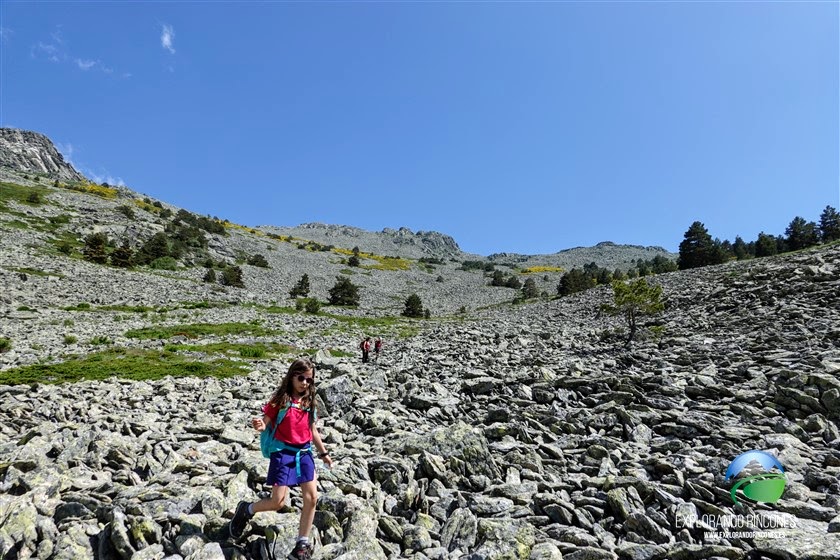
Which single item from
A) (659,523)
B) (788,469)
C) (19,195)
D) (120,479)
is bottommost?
(120,479)

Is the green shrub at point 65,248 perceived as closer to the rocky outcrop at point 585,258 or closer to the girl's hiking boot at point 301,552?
the girl's hiking boot at point 301,552

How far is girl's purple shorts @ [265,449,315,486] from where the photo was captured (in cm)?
522

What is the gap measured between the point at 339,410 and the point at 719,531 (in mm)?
8978

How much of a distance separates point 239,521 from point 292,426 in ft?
4.26

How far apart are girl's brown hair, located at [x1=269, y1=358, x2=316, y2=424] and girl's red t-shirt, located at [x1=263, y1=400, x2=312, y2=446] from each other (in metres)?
0.09

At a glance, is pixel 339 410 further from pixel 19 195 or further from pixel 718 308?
pixel 19 195

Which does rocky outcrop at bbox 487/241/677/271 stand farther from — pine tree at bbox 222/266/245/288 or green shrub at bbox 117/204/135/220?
green shrub at bbox 117/204/135/220

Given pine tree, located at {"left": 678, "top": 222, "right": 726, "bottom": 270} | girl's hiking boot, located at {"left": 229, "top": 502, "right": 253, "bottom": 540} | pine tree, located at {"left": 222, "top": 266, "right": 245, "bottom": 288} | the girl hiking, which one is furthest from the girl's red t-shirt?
pine tree, located at {"left": 678, "top": 222, "right": 726, "bottom": 270}

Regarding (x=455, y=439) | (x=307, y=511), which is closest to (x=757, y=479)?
(x=455, y=439)

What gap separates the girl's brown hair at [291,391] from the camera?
553 centimetres

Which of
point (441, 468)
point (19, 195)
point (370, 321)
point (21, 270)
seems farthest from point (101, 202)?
point (441, 468)

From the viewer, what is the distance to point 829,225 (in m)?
65.9

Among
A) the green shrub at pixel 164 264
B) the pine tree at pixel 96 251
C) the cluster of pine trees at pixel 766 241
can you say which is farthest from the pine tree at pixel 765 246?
the pine tree at pixel 96 251

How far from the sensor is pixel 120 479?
6750 mm
